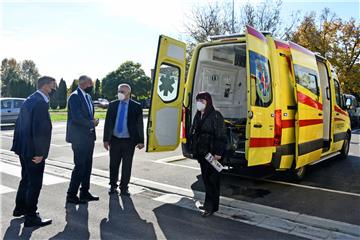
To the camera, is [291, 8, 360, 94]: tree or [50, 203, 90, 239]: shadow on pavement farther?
[291, 8, 360, 94]: tree

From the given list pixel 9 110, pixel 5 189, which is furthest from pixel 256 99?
pixel 9 110

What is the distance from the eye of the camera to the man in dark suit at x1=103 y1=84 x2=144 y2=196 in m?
5.72

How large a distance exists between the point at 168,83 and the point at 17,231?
136 inches

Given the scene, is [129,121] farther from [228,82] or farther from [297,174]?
[297,174]

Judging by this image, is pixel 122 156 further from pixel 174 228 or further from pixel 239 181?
pixel 239 181

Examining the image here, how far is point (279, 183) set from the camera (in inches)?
261

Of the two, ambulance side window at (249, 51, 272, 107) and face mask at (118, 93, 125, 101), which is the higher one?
ambulance side window at (249, 51, 272, 107)

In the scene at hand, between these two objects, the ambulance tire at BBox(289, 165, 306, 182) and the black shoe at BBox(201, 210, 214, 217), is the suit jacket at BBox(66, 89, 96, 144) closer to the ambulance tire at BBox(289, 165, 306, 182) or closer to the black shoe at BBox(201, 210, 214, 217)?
the black shoe at BBox(201, 210, 214, 217)

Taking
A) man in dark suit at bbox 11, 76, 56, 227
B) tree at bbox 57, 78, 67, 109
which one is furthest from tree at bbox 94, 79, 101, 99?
man in dark suit at bbox 11, 76, 56, 227

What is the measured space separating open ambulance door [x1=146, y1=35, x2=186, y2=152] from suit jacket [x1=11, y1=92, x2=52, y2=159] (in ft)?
6.52

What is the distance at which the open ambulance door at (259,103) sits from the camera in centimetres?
525

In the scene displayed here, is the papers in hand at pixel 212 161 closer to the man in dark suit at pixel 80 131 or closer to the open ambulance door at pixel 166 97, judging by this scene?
the open ambulance door at pixel 166 97

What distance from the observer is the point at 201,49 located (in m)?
6.71

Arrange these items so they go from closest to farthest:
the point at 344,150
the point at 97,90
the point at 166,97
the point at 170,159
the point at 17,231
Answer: the point at 17,231 < the point at 166,97 < the point at 170,159 < the point at 344,150 < the point at 97,90
